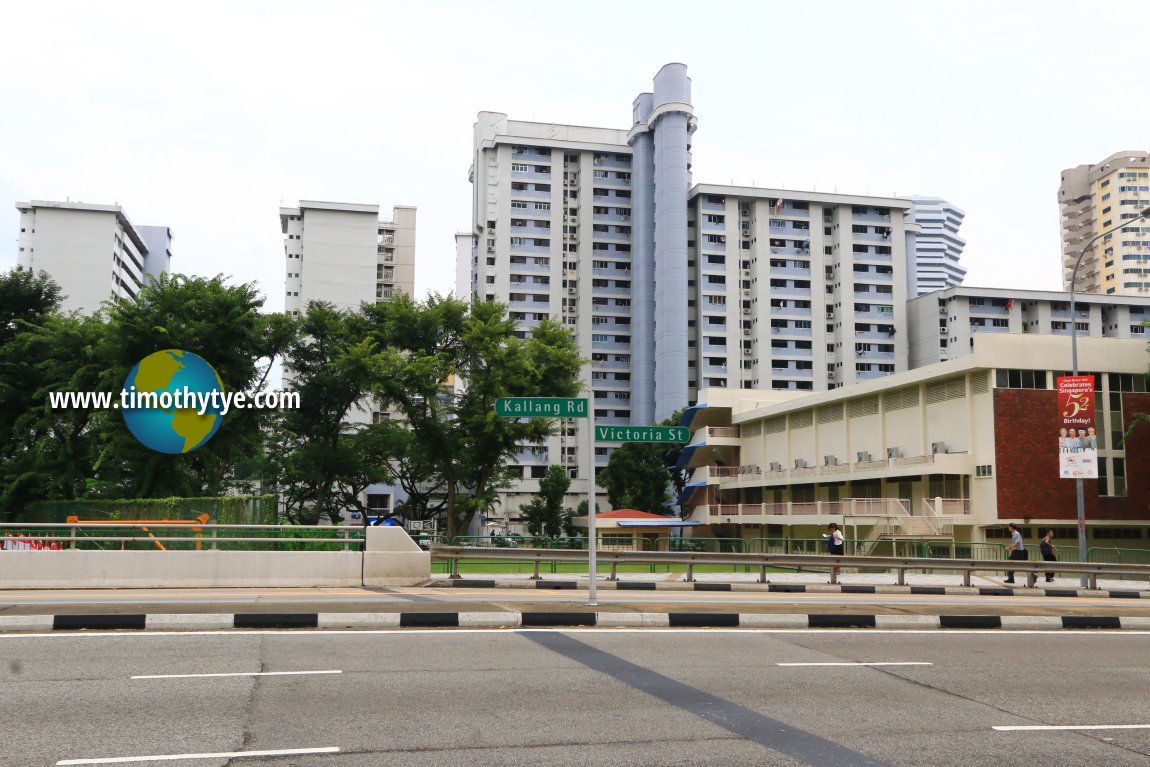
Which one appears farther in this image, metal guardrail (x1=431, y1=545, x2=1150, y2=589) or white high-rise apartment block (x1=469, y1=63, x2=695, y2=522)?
white high-rise apartment block (x1=469, y1=63, x2=695, y2=522)

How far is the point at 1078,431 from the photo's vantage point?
33219 millimetres

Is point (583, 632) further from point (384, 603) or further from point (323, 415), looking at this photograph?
point (323, 415)

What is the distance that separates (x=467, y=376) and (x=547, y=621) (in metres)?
41.9

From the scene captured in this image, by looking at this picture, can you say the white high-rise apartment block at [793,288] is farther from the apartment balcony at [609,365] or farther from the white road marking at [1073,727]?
the white road marking at [1073,727]

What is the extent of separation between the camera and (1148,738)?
296 inches

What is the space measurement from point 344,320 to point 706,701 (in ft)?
171

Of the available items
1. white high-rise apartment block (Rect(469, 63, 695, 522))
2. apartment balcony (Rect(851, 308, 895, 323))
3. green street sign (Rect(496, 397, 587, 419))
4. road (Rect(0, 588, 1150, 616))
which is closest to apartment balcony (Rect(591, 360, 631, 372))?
white high-rise apartment block (Rect(469, 63, 695, 522))

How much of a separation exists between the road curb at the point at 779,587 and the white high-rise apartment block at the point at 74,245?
326 feet

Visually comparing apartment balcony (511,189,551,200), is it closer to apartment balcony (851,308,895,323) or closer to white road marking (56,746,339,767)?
apartment balcony (851,308,895,323)

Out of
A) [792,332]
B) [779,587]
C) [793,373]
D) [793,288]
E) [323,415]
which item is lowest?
[779,587]

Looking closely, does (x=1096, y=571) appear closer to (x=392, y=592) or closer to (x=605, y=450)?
(x=392, y=592)

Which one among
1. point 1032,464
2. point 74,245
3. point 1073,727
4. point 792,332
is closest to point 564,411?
point 1073,727

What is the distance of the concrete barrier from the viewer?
1841cm

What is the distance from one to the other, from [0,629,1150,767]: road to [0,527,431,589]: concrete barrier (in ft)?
24.6
